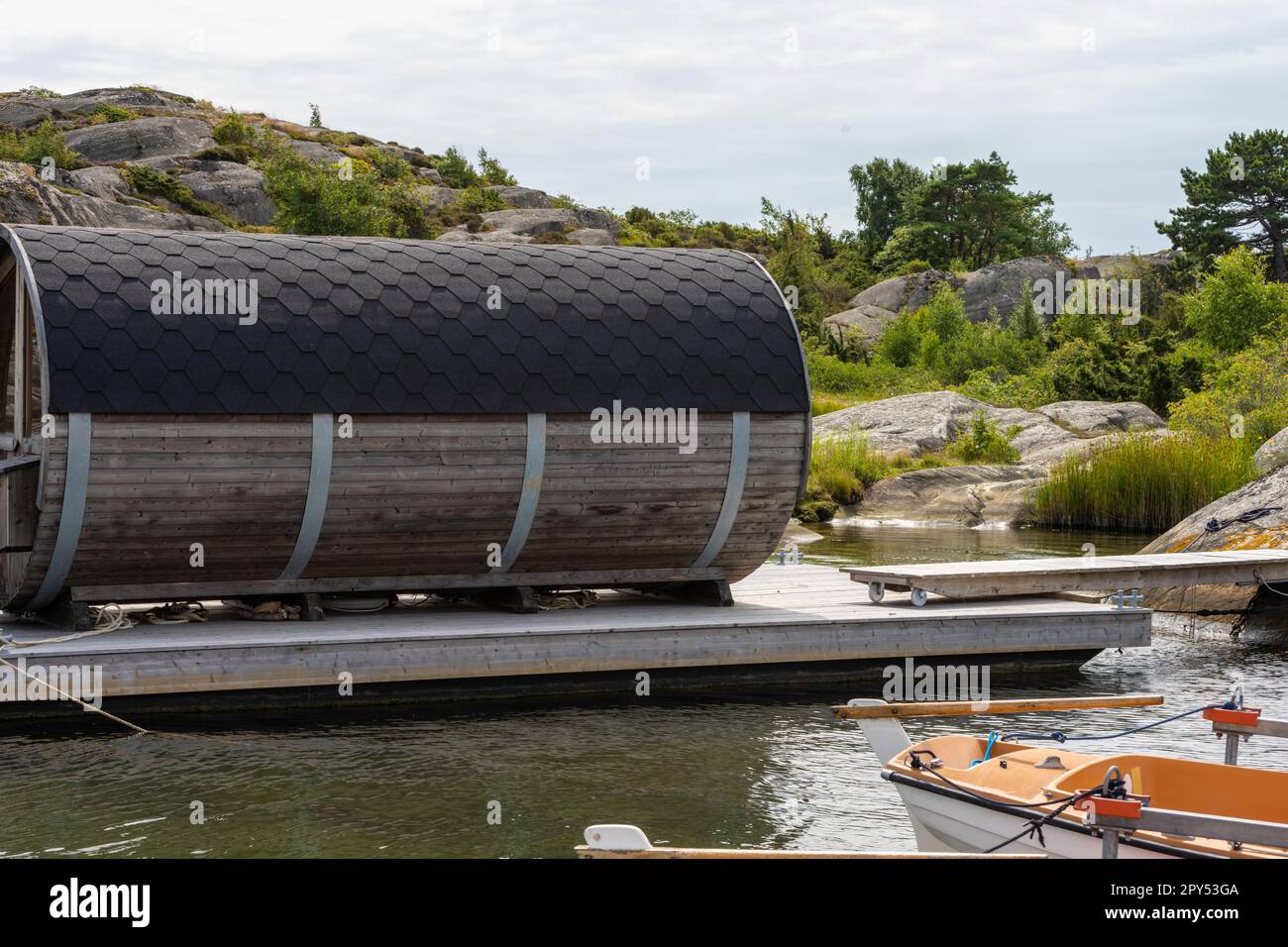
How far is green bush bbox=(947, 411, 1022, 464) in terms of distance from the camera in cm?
3466

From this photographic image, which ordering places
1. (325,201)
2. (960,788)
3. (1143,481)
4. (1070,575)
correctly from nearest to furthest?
(960,788) → (1070,575) → (1143,481) → (325,201)

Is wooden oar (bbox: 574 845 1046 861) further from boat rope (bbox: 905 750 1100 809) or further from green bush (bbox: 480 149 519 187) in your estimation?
green bush (bbox: 480 149 519 187)

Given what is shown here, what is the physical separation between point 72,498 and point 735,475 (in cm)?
581

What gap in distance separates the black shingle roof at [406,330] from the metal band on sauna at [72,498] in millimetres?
191

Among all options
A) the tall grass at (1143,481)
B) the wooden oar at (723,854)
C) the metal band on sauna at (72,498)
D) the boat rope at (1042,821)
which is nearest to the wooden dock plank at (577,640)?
the metal band on sauna at (72,498)

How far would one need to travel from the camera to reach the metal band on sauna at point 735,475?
1342 cm

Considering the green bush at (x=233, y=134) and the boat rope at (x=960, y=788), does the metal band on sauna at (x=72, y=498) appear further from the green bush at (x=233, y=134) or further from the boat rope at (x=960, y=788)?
the green bush at (x=233, y=134)

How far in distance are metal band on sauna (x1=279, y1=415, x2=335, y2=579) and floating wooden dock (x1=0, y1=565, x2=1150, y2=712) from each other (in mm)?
824

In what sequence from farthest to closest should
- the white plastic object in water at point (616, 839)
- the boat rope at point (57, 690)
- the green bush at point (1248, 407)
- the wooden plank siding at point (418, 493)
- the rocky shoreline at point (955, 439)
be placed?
1. the rocky shoreline at point (955, 439)
2. the green bush at point (1248, 407)
3. the wooden plank siding at point (418, 493)
4. the boat rope at point (57, 690)
5. the white plastic object in water at point (616, 839)

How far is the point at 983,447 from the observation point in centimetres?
3494

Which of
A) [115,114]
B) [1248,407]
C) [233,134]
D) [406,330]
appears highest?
[115,114]

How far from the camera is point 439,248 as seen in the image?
13.5 meters

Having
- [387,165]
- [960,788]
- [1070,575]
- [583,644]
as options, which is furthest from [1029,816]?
[387,165]

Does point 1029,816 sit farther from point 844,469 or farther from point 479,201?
point 479,201
